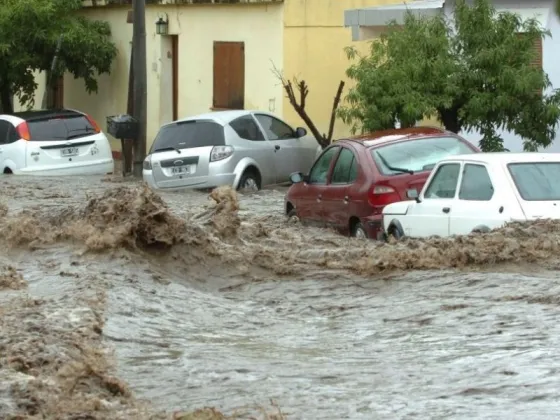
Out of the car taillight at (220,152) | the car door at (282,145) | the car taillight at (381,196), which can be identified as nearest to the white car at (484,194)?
the car taillight at (381,196)

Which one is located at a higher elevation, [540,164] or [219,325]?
[540,164]

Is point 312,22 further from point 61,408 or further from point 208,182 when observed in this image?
point 61,408

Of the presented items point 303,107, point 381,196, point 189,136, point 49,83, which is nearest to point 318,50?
point 303,107

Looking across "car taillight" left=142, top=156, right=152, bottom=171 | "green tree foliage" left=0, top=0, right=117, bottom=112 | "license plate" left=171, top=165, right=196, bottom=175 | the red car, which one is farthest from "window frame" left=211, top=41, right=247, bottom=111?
the red car

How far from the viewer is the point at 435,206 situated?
13.7 meters

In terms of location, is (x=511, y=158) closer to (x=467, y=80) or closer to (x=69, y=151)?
(x=467, y=80)

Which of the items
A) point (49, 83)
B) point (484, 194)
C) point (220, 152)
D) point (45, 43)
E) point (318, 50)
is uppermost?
point (45, 43)

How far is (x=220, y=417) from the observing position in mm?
7371

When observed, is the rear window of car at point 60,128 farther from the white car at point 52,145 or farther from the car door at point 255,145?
the car door at point 255,145

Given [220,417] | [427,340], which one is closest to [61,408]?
[220,417]

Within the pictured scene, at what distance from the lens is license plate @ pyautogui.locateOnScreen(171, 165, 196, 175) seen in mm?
21891

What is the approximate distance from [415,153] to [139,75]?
10043 millimetres

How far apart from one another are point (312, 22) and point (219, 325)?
15.0 metres

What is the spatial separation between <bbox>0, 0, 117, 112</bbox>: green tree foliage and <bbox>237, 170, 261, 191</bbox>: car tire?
8.30 metres
